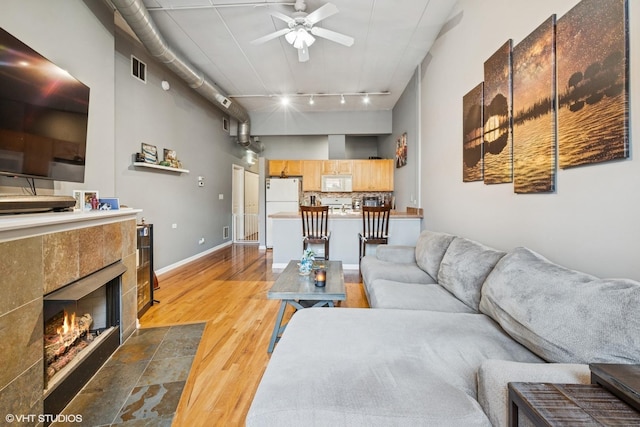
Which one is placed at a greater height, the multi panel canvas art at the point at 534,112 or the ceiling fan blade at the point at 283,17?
the ceiling fan blade at the point at 283,17

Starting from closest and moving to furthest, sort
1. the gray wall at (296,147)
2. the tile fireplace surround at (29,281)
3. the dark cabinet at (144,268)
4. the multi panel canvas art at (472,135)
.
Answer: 1. the tile fireplace surround at (29,281)
2. the multi panel canvas art at (472,135)
3. the dark cabinet at (144,268)
4. the gray wall at (296,147)

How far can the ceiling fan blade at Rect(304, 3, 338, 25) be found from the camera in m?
2.61

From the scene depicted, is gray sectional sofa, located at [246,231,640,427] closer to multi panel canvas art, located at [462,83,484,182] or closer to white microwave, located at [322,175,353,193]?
multi panel canvas art, located at [462,83,484,182]

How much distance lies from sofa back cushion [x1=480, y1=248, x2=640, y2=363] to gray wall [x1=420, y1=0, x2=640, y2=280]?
29 cm

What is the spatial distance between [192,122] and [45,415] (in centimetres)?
481

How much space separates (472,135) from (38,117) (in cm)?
346

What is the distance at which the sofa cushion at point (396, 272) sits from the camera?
102 inches

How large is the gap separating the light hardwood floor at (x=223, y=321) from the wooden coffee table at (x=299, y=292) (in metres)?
0.24

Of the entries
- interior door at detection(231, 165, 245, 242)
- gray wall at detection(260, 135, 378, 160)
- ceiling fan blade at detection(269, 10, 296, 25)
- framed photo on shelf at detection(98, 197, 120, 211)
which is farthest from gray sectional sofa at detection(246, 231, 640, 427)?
gray wall at detection(260, 135, 378, 160)

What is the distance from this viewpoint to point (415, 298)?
206cm

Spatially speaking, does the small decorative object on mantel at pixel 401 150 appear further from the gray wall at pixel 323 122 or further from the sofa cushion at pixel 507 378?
the sofa cushion at pixel 507 378

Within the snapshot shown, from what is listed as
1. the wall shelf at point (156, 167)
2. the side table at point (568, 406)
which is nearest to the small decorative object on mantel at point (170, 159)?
the wall shelf at point (156, 167)

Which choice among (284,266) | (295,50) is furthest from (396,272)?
(295,50)

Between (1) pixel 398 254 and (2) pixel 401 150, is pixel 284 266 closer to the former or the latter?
(1) pixel 398 254
